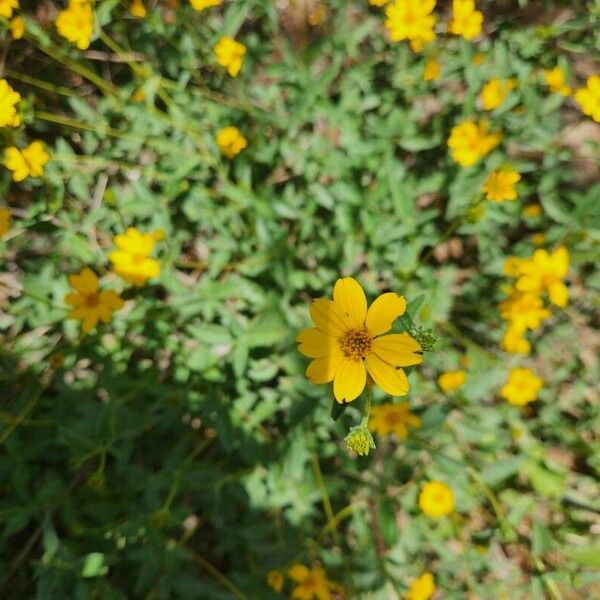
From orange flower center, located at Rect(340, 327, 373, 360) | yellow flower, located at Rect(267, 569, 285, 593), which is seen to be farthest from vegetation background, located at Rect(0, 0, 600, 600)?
orange flower center, located at Rect(340, 327, 373, 360)

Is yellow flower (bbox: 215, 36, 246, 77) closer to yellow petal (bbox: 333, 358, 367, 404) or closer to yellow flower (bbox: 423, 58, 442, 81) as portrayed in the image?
yellow flower (bbox: 423, 58, 442, 81)

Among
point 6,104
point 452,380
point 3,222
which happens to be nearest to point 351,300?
point 452,380

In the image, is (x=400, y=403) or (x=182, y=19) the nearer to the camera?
(x=400, y=403)

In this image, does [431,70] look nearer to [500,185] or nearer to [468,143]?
[468,143]

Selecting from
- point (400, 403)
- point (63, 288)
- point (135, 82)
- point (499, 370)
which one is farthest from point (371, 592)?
point (135, 82)

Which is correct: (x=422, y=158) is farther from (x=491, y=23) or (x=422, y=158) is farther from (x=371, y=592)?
(x=371, y=592)

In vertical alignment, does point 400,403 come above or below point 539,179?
below
